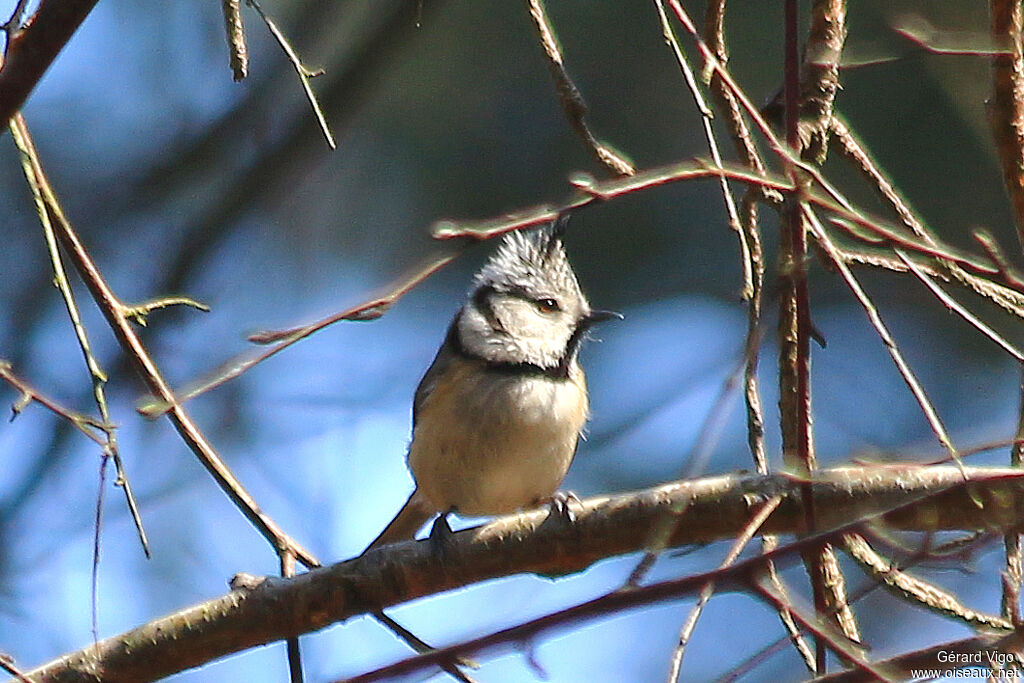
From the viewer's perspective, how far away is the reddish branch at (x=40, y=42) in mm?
2045

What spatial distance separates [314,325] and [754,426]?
1.21 metres

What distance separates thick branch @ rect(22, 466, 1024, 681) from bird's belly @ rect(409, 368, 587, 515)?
1.10 meters

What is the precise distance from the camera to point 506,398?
4070 millimetres

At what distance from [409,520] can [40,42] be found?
2.71m

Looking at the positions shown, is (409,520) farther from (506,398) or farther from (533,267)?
(533,267)

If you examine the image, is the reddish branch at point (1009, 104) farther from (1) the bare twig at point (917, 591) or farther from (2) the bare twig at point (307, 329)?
(2) the bare twig at point (307, 329)

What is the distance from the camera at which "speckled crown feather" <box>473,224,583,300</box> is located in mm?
4555

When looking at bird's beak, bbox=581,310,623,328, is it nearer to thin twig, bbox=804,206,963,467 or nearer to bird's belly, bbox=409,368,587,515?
bird's belly, bbox=409,368,587,515

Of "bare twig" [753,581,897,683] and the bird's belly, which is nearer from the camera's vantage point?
"bare twig" [753,581,897,683]

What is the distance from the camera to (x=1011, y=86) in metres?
2.58

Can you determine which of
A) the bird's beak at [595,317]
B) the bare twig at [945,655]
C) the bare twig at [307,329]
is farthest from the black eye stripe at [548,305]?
the bare twig at [945,655]

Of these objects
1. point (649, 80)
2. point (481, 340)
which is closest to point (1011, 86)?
point (481, 340)

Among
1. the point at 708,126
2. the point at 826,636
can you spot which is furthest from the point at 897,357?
the point at 826,636

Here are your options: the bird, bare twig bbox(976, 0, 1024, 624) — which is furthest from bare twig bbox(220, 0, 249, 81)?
the bird
